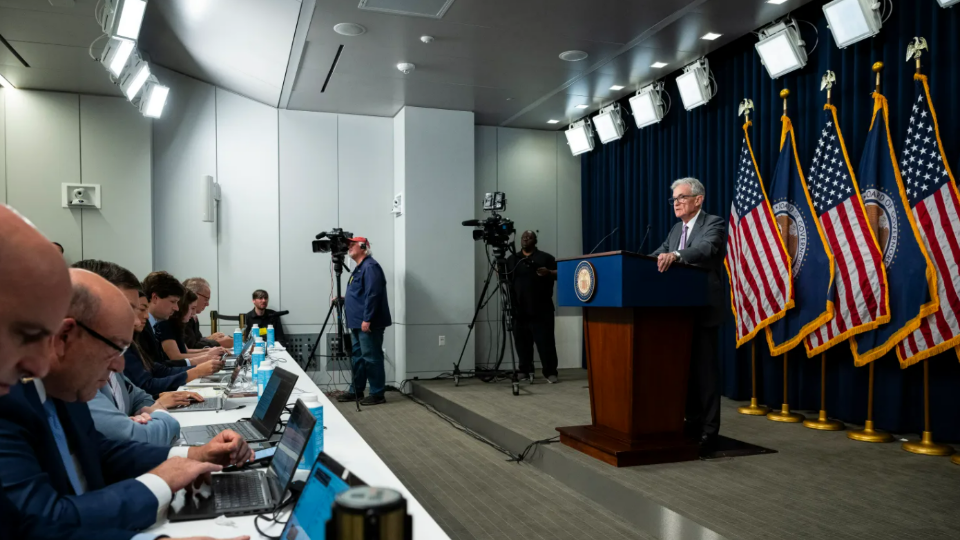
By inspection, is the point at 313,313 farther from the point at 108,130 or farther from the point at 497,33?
the point at 497,33

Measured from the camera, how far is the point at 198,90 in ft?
21.9

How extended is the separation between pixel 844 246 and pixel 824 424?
3.79ft

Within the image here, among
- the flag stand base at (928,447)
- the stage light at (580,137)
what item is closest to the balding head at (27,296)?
the flag stand base at (928,447)

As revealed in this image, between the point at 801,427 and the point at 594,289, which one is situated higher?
the point at 594,289

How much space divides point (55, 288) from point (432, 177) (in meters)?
6.35

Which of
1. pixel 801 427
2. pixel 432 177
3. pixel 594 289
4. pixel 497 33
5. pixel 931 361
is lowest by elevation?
pixel 801 427

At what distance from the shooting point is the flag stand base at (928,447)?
355 centimetres

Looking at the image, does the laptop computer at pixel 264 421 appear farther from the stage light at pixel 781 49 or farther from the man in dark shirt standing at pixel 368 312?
the stage light at pixel 781 49

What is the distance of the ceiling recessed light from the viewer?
5398 mm

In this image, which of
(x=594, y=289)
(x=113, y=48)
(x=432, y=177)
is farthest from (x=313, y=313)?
(x=594, y=289)

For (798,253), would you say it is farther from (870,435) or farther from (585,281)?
(585,281)

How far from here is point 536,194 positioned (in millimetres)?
7801

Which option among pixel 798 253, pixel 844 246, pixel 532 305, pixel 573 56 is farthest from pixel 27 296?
pixel 532 305

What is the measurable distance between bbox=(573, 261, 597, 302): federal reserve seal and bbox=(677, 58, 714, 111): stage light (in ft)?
8.96
